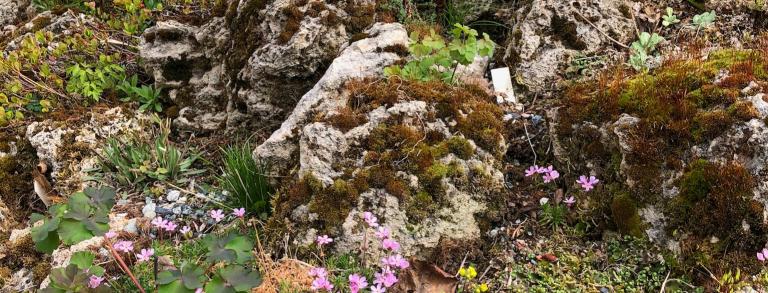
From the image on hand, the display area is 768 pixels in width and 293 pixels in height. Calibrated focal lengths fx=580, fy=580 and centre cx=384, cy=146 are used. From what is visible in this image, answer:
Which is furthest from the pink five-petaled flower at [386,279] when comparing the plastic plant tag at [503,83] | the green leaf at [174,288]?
the plastic plant tag at [503,83]

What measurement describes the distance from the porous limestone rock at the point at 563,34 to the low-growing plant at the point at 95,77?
4.42 meters

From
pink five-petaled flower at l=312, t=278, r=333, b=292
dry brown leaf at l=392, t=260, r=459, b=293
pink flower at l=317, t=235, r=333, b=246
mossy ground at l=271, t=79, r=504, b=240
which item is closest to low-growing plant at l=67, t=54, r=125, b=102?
mossy ground at l=271, t=79, r=504, b=240

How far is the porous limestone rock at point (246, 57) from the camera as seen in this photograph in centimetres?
571

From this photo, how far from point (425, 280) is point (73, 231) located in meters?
2.06

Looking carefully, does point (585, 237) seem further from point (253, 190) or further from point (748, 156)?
point (253, 190)

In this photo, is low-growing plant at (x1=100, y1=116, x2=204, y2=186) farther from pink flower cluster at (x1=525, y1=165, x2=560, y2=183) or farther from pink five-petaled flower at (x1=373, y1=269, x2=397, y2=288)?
pink flower cluster at (x1=525, y1=165, x2=560, y2=183)

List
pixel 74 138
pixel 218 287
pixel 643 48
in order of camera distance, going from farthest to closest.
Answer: pixel 74 138, pixel 643 48, pixel 218 287

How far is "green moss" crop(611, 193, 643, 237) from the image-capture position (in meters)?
3.83

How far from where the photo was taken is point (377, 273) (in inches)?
139

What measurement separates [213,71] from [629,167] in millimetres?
4488

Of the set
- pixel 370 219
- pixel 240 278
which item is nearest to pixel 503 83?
pixel 370 219

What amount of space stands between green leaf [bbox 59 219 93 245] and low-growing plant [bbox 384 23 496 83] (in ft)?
8.47

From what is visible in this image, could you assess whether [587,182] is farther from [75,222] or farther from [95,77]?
[95,77]

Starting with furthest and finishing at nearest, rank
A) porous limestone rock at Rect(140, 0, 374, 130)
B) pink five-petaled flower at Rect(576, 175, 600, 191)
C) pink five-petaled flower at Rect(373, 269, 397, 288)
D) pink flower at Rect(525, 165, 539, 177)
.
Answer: porous limestone rock at Rect(140, 0, 374, 130), pink flower at Rect(525, 165, 539, 177), pink five-petaled flower at Rect(576, 175, 600, 191), pink five-petaled flower at Rect(373, 269, 397, 288)
